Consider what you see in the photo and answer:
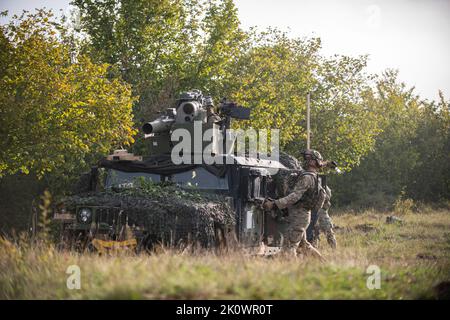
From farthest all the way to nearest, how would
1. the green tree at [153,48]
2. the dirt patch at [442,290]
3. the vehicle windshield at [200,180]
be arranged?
the green tree at [153,48] → the vehicle windshield at [200,180] → the dirt patch at [442,290]

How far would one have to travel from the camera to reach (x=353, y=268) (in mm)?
7348

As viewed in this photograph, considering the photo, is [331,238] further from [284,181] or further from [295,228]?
[295,228]

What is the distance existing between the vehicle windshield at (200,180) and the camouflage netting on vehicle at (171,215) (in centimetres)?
62

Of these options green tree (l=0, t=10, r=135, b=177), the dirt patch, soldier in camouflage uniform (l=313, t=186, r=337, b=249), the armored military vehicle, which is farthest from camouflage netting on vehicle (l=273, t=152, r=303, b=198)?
green tree (l=0, t=10, r=135, b=177)

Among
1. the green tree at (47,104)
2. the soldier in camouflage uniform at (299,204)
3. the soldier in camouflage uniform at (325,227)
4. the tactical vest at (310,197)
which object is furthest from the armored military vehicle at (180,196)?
the green tree at (47,104)

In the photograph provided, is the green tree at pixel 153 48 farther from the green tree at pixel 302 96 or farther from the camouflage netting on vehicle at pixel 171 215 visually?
the camouflage netting on vehicle at pixel 171 215

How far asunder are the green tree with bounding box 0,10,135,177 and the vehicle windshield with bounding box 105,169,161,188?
6194mm

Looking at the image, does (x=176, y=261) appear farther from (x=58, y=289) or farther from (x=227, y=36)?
(x=227, y=36)

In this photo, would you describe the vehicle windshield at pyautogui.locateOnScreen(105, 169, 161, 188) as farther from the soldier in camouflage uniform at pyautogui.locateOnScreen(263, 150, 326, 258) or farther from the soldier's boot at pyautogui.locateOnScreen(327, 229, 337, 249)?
the soldier's boot at pyautogui.locateOnScreen(327, 229, 337, 249)

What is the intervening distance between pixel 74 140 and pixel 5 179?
30.8ft

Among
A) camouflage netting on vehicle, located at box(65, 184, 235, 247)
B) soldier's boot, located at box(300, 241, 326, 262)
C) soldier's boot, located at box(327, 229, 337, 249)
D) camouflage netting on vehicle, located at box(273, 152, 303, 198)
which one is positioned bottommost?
soldier's boot, located at box(327, 229, 337, 249)

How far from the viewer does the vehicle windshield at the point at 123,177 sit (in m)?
9.98

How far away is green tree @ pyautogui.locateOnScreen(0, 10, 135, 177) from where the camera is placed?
16.2m
